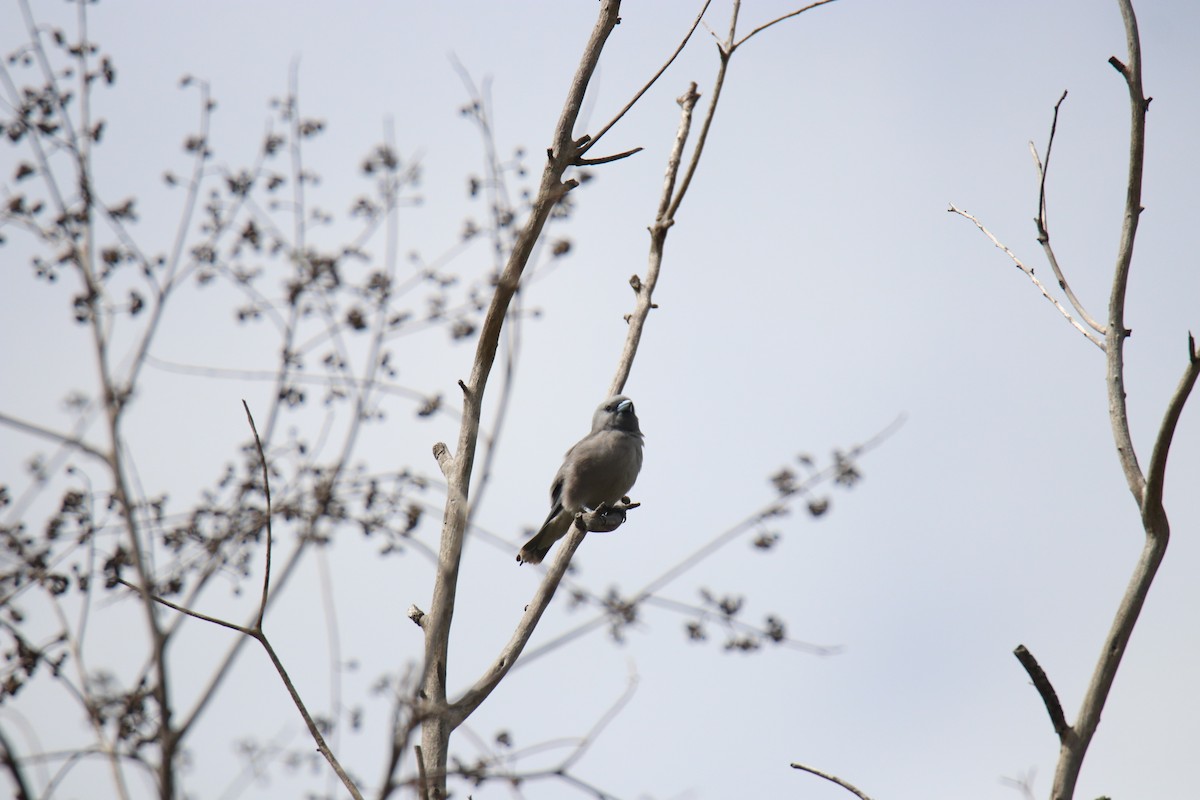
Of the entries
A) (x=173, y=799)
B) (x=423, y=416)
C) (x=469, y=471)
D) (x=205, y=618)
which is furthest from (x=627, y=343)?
(x=173, y=799)

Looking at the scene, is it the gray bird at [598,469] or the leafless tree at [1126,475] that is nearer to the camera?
the leafless tree at [1126,475]

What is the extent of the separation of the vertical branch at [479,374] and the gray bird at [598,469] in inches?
96.3

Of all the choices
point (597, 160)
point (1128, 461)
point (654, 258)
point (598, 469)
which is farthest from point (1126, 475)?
point (598, 469)

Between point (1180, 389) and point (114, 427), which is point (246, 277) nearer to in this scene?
point (114, 427)

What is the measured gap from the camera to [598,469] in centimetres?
641

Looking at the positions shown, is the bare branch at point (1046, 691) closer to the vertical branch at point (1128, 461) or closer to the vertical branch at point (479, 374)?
the vertical branch at point (1128, 461)

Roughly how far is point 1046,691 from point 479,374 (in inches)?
85.4

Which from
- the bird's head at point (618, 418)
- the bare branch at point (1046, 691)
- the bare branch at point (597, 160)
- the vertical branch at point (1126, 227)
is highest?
the bird's head at point (618, 418)

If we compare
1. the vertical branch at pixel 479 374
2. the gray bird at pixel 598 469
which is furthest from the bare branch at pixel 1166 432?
the gray bird at pixel 598 469

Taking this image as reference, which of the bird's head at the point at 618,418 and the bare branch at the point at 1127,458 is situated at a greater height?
the bird's head at the point at 618,418

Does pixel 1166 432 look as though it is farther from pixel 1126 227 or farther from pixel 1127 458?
pixel 1126 227

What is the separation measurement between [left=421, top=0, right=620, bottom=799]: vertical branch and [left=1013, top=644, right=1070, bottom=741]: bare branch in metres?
1.66

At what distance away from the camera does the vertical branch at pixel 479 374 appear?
3283 millimetres

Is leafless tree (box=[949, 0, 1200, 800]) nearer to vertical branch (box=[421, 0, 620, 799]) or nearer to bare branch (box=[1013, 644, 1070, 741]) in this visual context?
bare branch (box=[1013, 644, 1070, 741])
